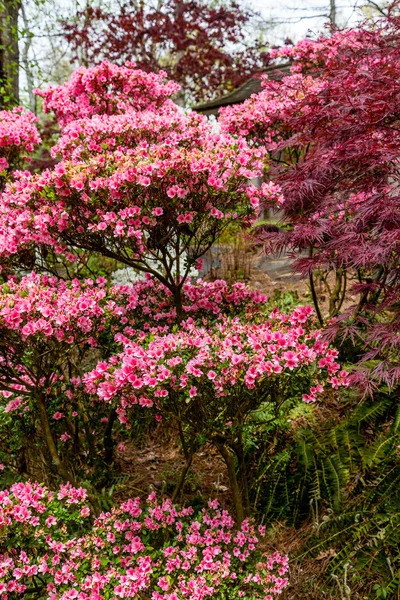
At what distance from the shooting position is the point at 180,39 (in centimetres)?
1045

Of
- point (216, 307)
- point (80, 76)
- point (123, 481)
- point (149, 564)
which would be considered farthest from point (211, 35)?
point (149, 564)

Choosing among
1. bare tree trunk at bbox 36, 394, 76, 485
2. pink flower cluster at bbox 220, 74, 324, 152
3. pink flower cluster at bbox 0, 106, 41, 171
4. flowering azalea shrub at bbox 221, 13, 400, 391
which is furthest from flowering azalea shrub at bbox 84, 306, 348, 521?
pink flower cluster at bbox 0, 106, 41, 171

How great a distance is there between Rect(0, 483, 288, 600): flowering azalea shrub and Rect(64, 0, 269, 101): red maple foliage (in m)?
9.17

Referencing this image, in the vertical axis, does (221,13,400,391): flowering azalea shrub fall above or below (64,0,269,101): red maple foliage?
below

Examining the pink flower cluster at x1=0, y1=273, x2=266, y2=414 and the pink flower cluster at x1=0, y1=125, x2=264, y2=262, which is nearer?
the pink flower cluster at x1=0, y1=273, x2=266, y2=414

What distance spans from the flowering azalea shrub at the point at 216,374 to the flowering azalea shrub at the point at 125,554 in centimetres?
48

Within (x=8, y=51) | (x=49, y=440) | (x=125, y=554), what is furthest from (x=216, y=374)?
(x=8, y=51)

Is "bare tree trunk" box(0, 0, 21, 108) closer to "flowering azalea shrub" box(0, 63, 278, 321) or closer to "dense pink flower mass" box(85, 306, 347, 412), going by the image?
"flowering azalea shrub" box(0, 63, 278, 321)

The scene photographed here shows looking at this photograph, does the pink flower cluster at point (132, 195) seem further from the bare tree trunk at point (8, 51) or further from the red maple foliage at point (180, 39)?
the red maple foliage at point (180, 39)

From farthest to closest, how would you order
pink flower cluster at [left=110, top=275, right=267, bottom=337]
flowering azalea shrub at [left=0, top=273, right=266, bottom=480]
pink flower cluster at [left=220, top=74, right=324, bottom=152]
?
pink flower cluster at [left=220, top=74, right=324, bottom=152] → pink flower cluster at [left=110, top=275, right=267, bottom=337] → flowering azalea shrub at [left=0, top=273, right=266, bottom=480]

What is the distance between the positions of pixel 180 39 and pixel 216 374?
32.7ft

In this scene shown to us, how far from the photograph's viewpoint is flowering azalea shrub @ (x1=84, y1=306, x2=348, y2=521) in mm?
2166

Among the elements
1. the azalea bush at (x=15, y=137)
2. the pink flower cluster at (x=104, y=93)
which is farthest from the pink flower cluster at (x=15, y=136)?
the pink flower cluster at (x=104, y=93)

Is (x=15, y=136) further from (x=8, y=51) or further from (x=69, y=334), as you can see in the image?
(x=8, y=51)
